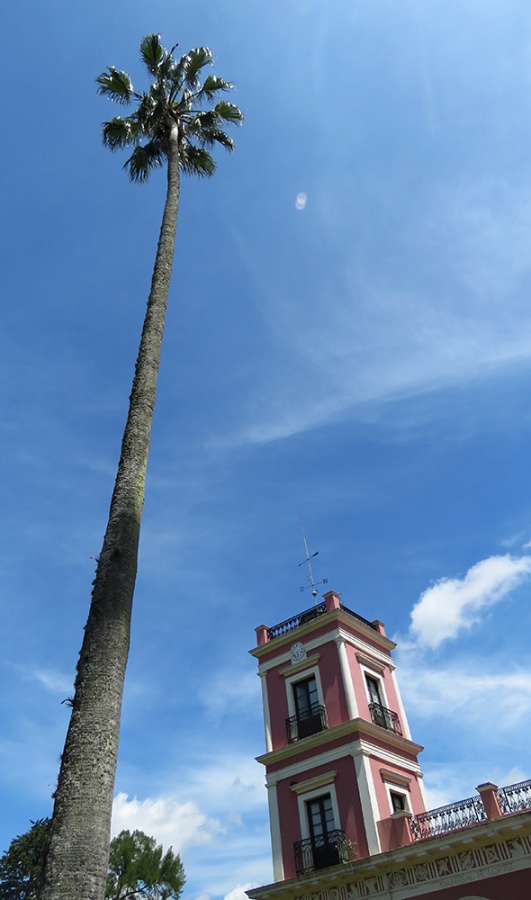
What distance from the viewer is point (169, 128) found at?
1542 cm

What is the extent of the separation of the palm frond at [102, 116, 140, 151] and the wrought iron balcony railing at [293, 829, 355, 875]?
20.2 m

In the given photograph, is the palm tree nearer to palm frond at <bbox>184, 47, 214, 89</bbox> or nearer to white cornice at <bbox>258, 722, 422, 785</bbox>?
palm frond at <bbox>184, 47, 214, 89</bbox>

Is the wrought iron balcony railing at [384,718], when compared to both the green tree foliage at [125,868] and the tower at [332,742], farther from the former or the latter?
the green tree foliage at [125,868]

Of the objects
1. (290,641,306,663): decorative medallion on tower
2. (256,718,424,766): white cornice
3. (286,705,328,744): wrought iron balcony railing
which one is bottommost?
(256,718,424,766): white cornice

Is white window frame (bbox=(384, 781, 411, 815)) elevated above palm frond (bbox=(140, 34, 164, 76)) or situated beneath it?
situated beneath

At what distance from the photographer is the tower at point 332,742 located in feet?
61.9

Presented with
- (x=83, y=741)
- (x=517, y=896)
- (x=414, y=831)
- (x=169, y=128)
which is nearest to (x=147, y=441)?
(x=83, y=741)

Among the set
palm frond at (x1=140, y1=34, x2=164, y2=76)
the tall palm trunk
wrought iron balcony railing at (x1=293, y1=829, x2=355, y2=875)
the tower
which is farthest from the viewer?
the tower

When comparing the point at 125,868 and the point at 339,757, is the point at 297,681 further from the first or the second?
the point at 125,868

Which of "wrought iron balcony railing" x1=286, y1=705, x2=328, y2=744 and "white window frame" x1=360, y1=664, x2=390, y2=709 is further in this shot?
"white window frame" x1=360, y1=664, x2=390, y2=709

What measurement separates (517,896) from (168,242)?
16907mm

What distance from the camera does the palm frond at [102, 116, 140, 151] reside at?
51.4ft

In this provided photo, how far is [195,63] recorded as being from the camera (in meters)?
15.9

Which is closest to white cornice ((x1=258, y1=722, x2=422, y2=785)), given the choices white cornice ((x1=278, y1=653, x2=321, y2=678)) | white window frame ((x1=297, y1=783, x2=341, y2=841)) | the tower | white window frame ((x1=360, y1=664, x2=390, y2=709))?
the tower
